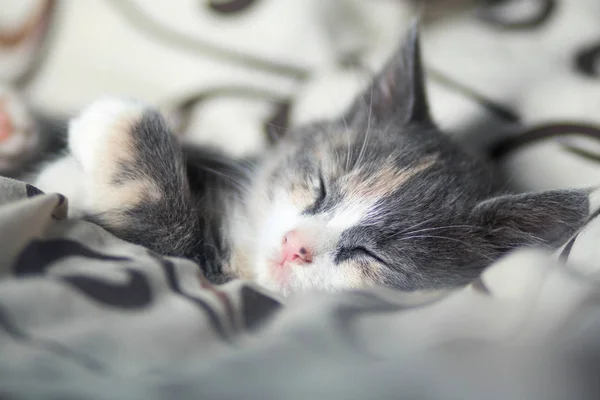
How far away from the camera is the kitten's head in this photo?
76cm

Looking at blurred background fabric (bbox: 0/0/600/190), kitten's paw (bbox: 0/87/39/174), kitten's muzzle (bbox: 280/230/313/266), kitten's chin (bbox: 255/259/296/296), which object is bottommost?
kitten's chin (bbox: 255/259/296/296)

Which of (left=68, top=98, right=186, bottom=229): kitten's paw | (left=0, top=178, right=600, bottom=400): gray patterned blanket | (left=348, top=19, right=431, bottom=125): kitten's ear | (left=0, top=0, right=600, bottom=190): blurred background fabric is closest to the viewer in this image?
(left=0, top=178, right=600, bottom=400): gray patterned blanket

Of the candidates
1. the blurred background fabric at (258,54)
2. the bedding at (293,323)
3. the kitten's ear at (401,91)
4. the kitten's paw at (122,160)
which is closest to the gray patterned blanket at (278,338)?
the bedding at (293,323)

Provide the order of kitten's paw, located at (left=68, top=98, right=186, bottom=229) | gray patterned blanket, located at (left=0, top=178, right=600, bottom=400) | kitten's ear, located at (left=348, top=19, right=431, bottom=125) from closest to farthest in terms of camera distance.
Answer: gray patterned blanket, located at (left=0, top=178, right=600, bottom=400)
kitten's paw, located at (left=68, top=98, right=186, bottom=229)
kitten's ear, located at (left=348, top=19, right=431, bottom=125)

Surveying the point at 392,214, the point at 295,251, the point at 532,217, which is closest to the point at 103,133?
the point at 295,251

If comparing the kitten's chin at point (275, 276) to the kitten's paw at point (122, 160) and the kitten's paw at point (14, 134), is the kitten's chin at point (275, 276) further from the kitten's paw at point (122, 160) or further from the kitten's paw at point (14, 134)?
the kitten's paw at point (14, 134)

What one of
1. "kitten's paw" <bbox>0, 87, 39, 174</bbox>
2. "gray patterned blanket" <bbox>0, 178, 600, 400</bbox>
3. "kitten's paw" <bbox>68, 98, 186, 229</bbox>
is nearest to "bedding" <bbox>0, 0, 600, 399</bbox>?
"gray patterned blanket" <bbox>0, 178, 600, 400</bbox>

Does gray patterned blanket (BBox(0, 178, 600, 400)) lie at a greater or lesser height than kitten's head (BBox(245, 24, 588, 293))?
Result: lesser

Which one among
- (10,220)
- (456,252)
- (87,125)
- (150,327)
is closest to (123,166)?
(87,125)

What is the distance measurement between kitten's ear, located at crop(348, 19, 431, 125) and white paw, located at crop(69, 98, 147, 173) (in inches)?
17.2

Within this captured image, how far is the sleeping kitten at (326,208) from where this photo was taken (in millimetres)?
Result: 732

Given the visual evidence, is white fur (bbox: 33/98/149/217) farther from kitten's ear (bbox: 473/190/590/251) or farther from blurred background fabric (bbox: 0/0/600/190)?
kitten's ear (bbox: 473/190/590/251)

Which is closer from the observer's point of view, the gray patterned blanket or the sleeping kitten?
the gray patterned blanket

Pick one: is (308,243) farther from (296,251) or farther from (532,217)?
(532,217)
